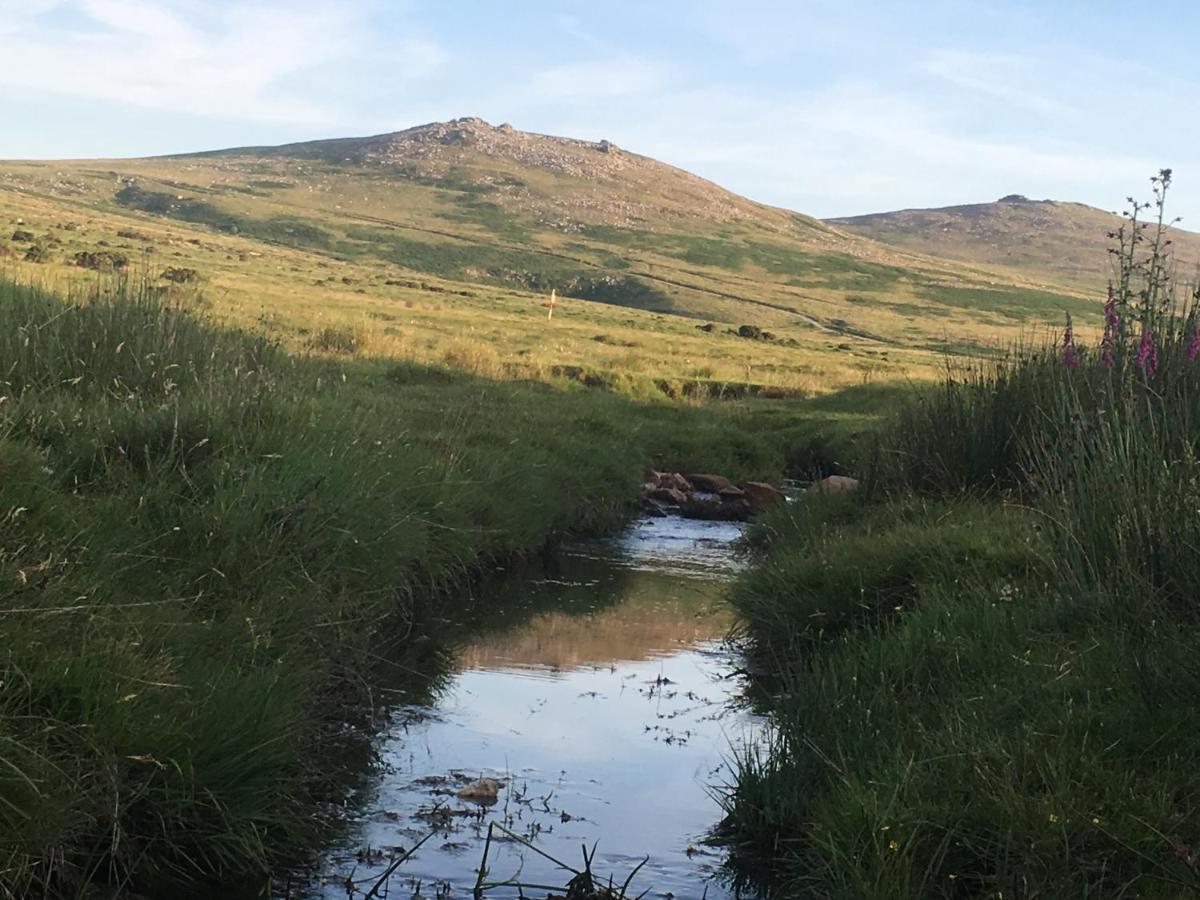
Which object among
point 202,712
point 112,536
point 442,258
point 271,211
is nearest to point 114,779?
point 202,712

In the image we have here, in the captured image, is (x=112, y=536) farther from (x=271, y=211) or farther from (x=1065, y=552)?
(x=271, y=211)

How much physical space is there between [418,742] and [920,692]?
8.97 feet

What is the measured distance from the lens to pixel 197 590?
6.64m

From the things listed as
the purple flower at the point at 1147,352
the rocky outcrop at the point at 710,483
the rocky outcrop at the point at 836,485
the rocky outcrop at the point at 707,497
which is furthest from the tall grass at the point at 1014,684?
the rocky outcrop at the point at 710,483

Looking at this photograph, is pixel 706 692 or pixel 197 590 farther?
pixel 706 692

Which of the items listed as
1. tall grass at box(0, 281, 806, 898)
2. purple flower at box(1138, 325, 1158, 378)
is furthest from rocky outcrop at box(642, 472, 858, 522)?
purple flower at box(1138, 325, 1158, 378)

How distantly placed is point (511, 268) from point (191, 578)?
116 meters

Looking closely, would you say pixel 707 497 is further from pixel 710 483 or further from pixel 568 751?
pixel 568 751

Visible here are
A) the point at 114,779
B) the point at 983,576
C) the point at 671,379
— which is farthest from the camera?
the point at 671,379

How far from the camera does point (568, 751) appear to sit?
295 inches

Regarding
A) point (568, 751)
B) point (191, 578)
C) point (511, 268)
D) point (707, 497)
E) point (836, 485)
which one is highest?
point (511, 268)

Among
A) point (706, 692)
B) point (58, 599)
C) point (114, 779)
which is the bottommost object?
point (706, 692)

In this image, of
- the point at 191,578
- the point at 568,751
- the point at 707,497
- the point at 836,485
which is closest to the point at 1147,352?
the point at 568,751

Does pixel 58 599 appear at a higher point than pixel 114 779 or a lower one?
higher
